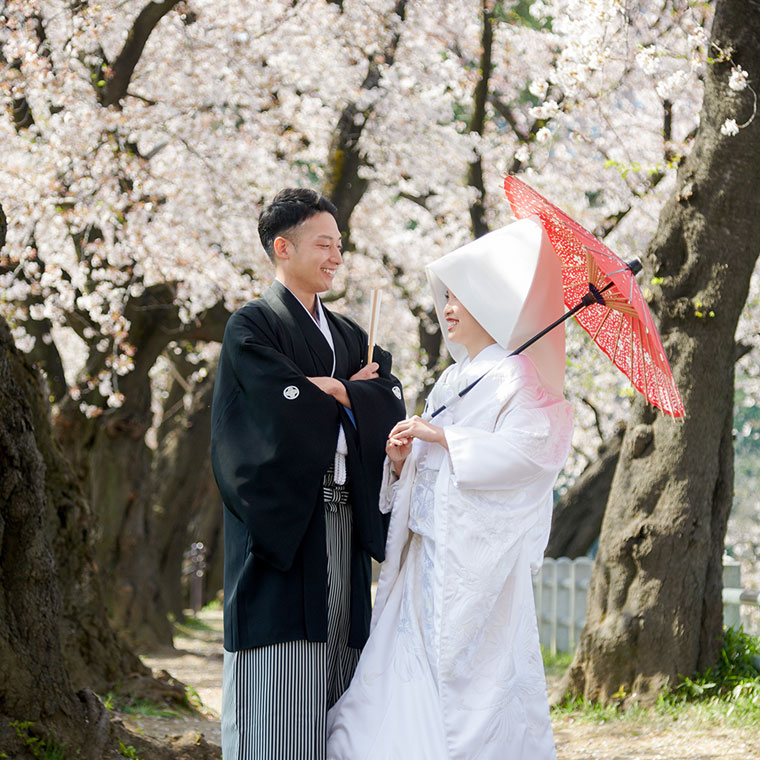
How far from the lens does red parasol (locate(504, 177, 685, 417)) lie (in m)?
3.16

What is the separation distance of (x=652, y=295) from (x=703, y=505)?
1.13 metres

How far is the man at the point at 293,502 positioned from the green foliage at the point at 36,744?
33.0 inches

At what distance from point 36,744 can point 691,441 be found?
3397 millimetres

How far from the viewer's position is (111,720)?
423cm

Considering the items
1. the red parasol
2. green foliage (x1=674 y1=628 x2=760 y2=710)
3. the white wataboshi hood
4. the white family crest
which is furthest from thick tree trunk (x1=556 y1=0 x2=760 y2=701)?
the white family crest

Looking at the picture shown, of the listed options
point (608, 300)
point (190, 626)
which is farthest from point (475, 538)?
point (190, 626)

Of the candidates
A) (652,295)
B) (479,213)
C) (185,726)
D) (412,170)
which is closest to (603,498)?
(479,213)

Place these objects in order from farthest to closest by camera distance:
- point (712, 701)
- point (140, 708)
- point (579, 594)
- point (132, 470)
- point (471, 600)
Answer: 1. point (132, 470)
2. point (579, 594)
3. point (140, 708)
4. point (712, 701)
5. point (471, 600)

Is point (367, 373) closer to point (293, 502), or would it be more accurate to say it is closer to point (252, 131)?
point (293, 502)

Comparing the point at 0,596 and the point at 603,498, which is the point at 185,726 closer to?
the point at 0,596

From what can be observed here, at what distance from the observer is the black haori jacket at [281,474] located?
3.11 metres

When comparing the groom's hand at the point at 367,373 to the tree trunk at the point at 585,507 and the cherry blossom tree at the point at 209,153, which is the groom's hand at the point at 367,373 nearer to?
the cherry blossom tree at the point at 209,153

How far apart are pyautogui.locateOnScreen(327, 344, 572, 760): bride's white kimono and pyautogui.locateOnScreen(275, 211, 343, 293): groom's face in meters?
0.60

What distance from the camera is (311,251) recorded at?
3.40 meters
